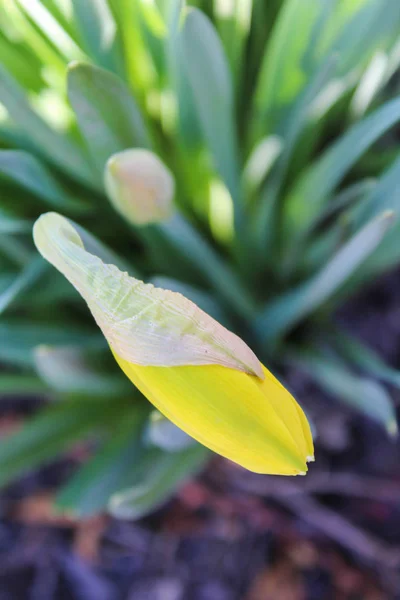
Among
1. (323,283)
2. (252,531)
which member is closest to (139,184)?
(323,283)

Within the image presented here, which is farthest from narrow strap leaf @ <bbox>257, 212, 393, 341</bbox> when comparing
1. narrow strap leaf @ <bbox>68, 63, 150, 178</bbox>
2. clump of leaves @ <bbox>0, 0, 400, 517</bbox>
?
narrow strap leaf @ <bbox>68, 63, 150, 178</bbox>

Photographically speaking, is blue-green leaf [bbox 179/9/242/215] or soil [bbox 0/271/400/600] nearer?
blue-green leaf [bbox 179/9/242/215]

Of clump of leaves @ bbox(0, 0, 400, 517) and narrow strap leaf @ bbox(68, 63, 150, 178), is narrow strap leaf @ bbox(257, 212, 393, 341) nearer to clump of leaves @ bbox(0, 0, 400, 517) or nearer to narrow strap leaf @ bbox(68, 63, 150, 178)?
clump of leaves @ bbox(0, 0, 400, 517)

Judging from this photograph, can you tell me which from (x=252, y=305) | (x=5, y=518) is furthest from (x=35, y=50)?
(x=5, y=518)

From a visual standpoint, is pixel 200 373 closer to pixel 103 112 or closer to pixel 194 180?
pixel 103 112

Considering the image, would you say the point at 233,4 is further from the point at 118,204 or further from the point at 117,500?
the point at 117,500

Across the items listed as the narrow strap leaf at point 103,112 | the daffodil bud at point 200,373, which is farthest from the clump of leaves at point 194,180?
the daffodil bud at point 200,373
